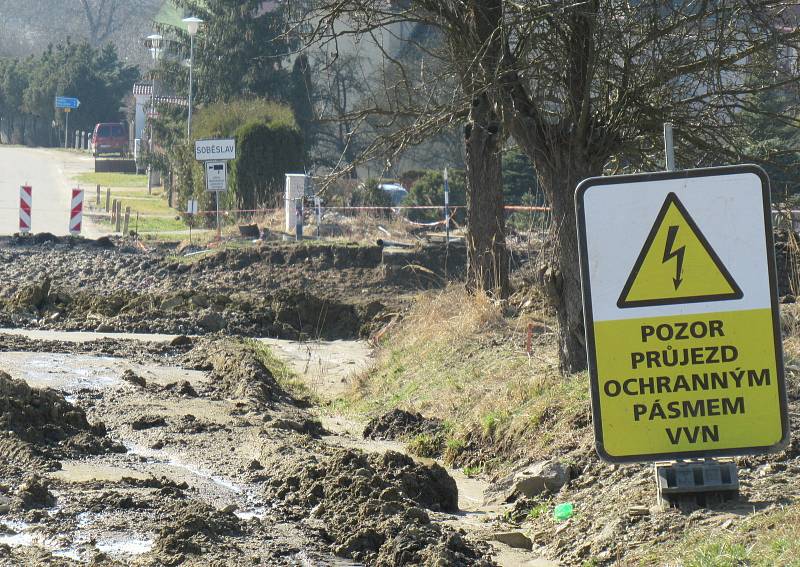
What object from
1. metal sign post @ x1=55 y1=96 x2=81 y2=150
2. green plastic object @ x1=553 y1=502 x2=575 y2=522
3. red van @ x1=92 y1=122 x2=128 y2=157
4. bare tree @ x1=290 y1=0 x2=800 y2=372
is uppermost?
metal sign post @ x1=55 y1=96 x2=81 y2=150

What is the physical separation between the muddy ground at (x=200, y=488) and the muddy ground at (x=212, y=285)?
715 centimetres

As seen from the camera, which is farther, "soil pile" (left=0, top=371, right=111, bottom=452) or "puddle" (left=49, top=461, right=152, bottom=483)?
"soil pile" (left=0, top=371, right=111, bottom=452)

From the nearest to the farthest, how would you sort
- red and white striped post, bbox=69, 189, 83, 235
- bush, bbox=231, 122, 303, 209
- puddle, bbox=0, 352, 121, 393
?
puddle, bbox=0, 352, 121, 393
red and white striped post, bbox=69, 189, 83, 235
bush, bbox=231, 122, 303, 209

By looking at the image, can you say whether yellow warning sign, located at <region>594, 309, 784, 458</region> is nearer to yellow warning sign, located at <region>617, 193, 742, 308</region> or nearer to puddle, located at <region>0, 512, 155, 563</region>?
yellow warning sign, located at <region>617, 193, 742, 308</region>

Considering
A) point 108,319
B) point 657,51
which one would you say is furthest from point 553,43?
point 108,319

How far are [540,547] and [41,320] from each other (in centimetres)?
1456

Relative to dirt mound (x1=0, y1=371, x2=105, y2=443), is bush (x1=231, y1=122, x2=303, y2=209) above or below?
above

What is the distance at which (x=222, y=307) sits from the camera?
70.8ft

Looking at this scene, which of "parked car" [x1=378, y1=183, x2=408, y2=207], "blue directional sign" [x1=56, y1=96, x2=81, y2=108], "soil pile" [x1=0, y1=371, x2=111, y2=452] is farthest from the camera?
"blue directional sign" [x1=56, y1=96, x2=81, y2=108]

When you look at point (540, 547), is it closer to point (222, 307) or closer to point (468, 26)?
point (468, 26)

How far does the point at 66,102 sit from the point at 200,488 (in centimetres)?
7491

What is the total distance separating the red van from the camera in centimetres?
6906

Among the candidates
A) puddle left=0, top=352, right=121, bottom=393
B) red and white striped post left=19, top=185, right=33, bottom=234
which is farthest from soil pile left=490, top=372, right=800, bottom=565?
red and white striped post left=19, top=185, right=33, bottom=234

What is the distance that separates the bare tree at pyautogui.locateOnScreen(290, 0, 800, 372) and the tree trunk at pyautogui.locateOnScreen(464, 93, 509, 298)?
16.2ft
